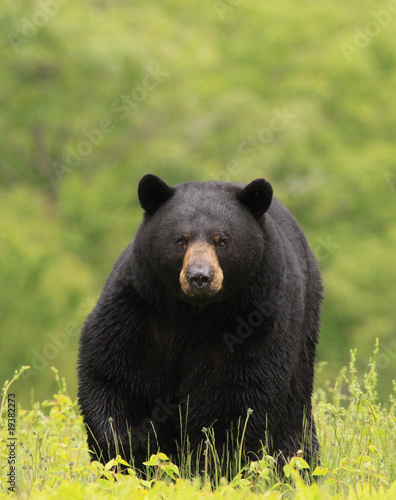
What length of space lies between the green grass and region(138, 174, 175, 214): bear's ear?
1.12m

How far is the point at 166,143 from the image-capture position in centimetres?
2194

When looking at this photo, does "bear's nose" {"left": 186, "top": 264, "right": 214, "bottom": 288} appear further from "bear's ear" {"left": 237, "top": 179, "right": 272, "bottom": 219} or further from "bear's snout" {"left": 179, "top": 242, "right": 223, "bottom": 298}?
"bear's ear" {"left": 237, "top": 179, "right": 272, "bottom": 219}

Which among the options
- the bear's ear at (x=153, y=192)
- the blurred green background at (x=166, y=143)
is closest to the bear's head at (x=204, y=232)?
the bear's ear at (x=153, y=192)

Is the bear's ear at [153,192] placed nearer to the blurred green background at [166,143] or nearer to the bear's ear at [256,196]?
the bear's ear at [256,196]

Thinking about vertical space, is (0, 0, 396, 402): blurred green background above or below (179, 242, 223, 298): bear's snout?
above

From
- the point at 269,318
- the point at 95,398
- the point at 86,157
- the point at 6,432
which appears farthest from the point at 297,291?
the point at 86,157

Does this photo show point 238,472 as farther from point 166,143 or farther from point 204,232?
point 166,143

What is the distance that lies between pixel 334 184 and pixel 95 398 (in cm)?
1903

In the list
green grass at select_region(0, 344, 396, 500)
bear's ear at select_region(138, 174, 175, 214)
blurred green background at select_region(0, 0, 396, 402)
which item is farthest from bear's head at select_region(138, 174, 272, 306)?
blurred green background at select_region(0, 0, 396, 402)

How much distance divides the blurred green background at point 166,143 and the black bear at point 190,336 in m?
12.8

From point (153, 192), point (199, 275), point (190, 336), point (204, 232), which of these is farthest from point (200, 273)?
point (153, 192)

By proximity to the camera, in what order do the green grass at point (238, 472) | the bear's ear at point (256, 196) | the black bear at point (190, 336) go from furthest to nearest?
the bear's ear at point (256, 196) < the black bear at point (190, 336) < the green grass at point (238, 472)

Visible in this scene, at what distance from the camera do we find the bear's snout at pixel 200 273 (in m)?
4.59

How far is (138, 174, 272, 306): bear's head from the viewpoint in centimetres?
483
